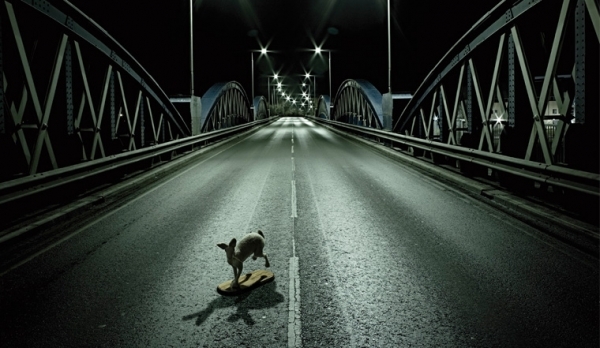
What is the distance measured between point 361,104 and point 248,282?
40.1 metres

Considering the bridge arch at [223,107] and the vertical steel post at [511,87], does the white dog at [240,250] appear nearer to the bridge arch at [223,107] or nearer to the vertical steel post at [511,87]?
the vertical steel post at [511,87]

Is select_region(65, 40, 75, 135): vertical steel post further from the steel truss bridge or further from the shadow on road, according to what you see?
the shadow on road

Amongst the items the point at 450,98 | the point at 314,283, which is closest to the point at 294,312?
the point at 314,283

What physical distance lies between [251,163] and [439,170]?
7.09m

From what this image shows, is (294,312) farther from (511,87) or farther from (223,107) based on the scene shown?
(223,107)

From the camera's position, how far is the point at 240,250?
197 inches

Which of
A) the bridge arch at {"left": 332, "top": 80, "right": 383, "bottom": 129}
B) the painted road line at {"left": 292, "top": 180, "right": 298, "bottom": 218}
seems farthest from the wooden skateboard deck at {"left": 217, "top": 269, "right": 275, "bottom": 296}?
the bridge arch at {"left": 332, "top": 80, "right": 383, "bottom": 129}

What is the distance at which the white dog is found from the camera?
4914 millimetres

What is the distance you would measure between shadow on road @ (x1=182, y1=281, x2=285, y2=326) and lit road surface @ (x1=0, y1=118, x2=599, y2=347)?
0.8 inches

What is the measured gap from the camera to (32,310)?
4707mm

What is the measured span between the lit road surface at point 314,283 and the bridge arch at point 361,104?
2142 centimetres

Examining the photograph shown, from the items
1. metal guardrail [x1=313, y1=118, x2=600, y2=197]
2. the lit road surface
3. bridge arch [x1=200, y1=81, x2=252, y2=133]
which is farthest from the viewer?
bridge arch [x1=200, y1=81, x2=252, y2=133]

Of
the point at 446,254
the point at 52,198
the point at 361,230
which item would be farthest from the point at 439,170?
the point at 52,198

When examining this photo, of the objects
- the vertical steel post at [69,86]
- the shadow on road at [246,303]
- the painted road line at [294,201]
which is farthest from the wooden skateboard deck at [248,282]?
the vertical steel post at [69,86]
